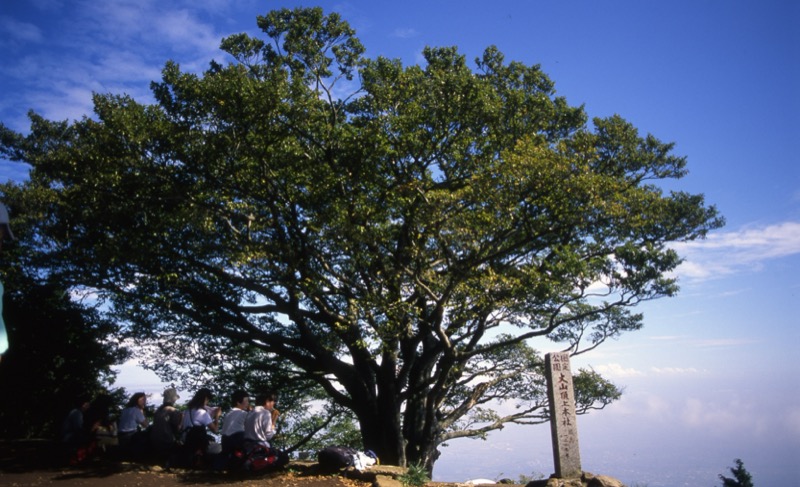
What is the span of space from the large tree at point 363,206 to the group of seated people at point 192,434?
2.70 m

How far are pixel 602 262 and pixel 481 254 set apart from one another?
2.25m

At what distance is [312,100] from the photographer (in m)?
9.97

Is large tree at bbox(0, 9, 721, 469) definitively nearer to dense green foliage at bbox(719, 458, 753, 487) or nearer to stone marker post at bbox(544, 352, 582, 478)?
stone marker post at bbox(544, 352, 582, 478)

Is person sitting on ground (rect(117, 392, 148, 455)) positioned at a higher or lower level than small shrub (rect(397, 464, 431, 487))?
higher

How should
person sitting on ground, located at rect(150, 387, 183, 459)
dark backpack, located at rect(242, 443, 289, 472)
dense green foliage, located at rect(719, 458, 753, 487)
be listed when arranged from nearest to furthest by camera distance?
dark backpack, located at rect(242, 443, 289, 472) → person sitting on ground, located at rect(150, 387, 183, 459) → dense green foliage, located at rect(719, 458, 753, 487)

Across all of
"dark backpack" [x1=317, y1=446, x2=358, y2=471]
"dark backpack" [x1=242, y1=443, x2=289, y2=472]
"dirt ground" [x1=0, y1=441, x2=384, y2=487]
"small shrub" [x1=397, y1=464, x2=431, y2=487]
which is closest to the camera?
"dirt ground" [x1=0, y1=441, x2=384, y2=487]

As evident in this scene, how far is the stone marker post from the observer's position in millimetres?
8195

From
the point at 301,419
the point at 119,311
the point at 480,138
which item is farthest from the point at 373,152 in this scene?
the point at 301,419

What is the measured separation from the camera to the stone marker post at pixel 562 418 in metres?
8.20

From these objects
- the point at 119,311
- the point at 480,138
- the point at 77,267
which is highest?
the point at 480,138

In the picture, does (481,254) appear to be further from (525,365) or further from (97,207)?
(97,207)

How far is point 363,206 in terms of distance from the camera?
33.4ft

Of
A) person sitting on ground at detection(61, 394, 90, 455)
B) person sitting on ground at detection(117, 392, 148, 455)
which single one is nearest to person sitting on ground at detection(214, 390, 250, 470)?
person sitting on ground at detection(117, 392, 148, 455)

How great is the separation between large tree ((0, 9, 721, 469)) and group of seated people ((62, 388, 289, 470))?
8.85 feet
